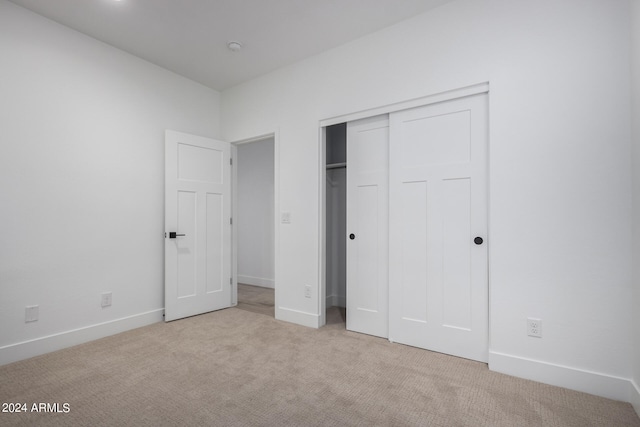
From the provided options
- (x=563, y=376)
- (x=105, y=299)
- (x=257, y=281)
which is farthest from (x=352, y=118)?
(x=257, y=281)

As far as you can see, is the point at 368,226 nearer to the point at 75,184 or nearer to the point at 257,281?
the point at 75,184

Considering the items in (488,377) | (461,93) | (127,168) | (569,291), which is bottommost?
(488,377)

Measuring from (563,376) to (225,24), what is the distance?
3669 millimetres

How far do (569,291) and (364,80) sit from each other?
2.29 m

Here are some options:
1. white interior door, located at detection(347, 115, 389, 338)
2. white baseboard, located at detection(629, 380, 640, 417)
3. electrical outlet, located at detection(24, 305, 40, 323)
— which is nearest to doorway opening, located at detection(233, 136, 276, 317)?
white interior door, located at detection(347, 115, 389, 338)

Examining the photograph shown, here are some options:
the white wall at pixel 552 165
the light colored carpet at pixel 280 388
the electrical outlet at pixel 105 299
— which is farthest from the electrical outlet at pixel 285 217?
the electrical outlet at pixel 105 299

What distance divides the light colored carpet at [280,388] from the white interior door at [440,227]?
23cm

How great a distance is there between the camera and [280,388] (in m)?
2.00

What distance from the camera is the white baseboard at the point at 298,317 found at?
124 inches

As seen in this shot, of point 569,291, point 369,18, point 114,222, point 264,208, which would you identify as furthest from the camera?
point 264,208

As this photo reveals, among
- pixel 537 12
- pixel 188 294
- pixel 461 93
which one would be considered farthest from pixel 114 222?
pixel 537 12

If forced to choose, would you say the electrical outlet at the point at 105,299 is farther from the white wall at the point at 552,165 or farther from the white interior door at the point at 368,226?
the white wall at the point at 552,165

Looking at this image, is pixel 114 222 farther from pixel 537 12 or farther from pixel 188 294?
pixel 537 12

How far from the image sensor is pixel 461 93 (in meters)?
2.41
